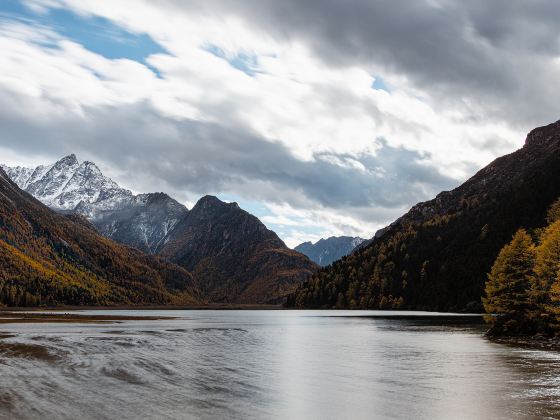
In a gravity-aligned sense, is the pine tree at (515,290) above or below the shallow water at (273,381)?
above

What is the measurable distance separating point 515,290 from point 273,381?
68.0 metres

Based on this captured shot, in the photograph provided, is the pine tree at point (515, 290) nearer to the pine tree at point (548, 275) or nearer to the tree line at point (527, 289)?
the tree line at point (527, 289)

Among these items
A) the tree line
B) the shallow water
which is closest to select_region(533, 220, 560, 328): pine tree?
the tree line

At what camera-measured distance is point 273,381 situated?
161ft

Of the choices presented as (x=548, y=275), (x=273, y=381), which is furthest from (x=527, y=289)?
(x=273, y=381)

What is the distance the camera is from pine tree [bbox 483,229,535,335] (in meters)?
99.2

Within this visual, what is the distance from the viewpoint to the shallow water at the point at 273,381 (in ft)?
117

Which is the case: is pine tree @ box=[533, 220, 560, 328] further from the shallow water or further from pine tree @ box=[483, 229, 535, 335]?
the shallow water

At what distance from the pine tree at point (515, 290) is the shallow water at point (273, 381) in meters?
20.4

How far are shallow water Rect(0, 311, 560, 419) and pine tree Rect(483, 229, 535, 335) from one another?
20398mm

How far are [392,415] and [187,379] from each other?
20.8 metres

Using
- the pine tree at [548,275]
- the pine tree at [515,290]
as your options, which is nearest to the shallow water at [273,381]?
the pine tree at [548,275]

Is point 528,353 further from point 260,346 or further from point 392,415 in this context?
point 392,415

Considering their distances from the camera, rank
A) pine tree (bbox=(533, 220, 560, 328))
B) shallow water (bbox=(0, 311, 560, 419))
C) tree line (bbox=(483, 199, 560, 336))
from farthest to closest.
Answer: tree line (bbox=(483, 199, 560, 336)) → pine tree (bbox=(533, 220, 560, 328)) → shallow water (bbox=(0, 311, 560, 419))
